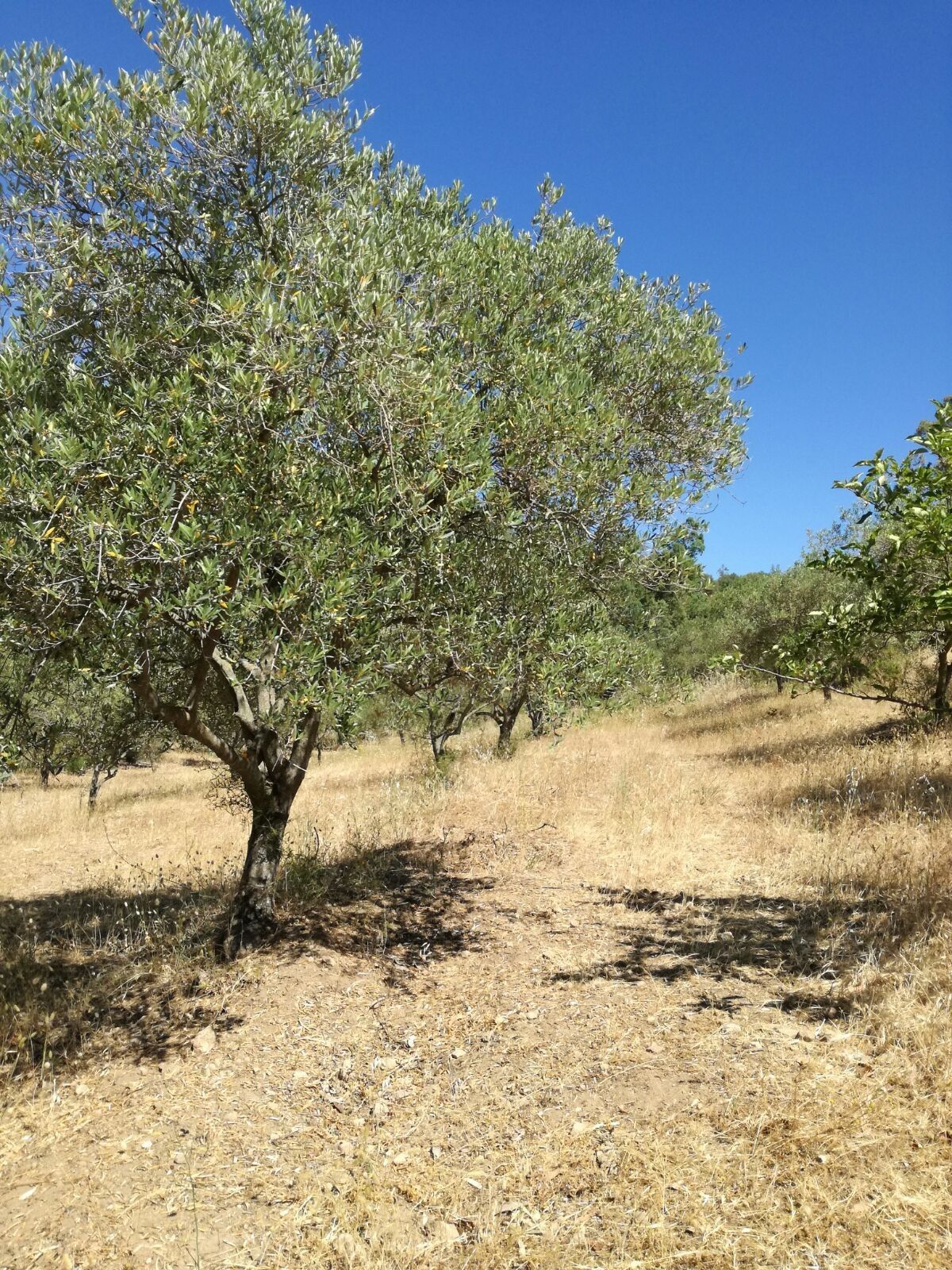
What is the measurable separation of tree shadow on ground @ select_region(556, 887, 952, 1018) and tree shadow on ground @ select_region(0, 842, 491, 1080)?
2.28 metres

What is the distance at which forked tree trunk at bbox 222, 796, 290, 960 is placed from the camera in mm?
8789

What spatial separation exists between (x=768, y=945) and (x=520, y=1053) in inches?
123

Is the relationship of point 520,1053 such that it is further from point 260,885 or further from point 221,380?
point 221,380

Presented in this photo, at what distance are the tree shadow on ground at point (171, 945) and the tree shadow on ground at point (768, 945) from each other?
7.49ft

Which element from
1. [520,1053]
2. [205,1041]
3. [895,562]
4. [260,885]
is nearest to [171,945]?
[260,885]

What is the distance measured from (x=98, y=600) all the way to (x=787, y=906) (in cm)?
829

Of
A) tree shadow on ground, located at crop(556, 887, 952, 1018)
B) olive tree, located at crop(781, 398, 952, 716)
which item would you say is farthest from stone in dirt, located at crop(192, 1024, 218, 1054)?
olive tree, located at crop(781, 398, 952, 716)

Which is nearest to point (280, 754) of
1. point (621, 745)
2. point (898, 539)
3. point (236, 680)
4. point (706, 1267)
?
point (236, 680)

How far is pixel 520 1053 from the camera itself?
6.31 m

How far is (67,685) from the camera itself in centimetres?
988

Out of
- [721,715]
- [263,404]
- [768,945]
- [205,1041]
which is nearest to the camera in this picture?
[263,404]

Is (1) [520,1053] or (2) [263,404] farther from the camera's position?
(1) [520,1053]

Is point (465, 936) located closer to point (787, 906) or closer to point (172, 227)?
point (787, 906)

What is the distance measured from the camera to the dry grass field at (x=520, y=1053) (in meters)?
4.35
